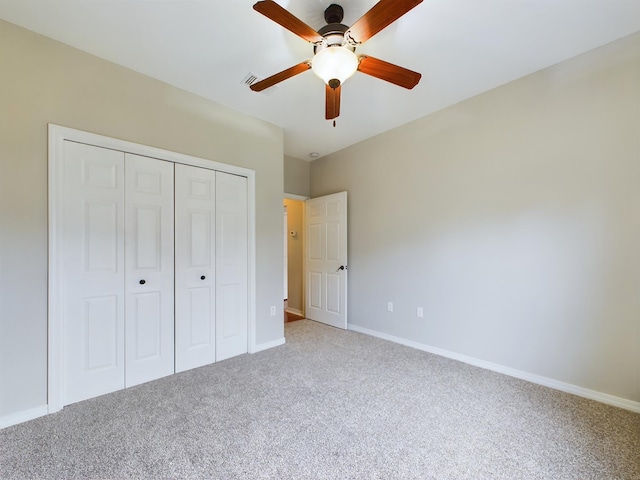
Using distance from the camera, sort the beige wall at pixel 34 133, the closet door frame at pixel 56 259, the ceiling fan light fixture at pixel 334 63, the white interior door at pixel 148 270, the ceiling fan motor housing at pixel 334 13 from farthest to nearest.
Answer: the white interior door at pixel 148 270
the closet door frame at pixel 56 259
the beige wall at pixel 34 133
the ceiling fan motor housing at pixel 334 13
the ceiling fan light fixture at pixel 334 63

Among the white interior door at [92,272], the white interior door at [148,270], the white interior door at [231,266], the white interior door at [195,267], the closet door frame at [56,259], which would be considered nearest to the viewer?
the closet door frame at [56,259]

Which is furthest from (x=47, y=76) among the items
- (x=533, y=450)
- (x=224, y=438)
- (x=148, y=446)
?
(x=533, y=450)

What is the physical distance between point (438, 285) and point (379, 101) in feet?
6.84

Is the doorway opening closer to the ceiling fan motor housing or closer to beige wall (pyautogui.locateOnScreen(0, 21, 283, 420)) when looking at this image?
beige wall (pyautogui.locateOnScreen(0, 21, 283, 420))

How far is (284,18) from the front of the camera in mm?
1493

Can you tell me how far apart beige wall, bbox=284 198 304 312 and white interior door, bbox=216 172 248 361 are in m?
1.80

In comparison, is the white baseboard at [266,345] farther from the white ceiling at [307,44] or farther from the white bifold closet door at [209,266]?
the white ceiling at [307,44]

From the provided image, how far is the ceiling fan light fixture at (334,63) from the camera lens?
1.67 meters

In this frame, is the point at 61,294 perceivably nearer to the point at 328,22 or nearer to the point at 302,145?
the point at 328,22

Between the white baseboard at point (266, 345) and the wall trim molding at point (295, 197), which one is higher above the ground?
the wall trim molding at point (295, 197)

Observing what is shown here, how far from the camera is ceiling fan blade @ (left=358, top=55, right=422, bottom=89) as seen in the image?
1765 mm

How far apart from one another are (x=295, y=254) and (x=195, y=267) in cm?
240

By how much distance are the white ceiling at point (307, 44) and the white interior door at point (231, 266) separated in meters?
0.97

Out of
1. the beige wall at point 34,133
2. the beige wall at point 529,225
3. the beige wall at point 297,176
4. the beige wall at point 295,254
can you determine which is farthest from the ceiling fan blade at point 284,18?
the beige wall at point 295,254
